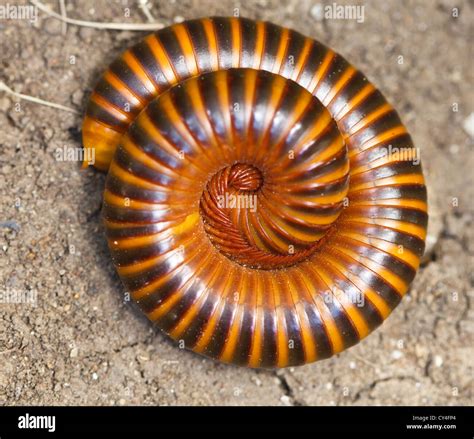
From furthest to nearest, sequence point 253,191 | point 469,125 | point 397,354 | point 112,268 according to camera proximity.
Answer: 1. point 469,125
2. point 397,354
3. point 112,268
4. point 253,191

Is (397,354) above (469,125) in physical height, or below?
below

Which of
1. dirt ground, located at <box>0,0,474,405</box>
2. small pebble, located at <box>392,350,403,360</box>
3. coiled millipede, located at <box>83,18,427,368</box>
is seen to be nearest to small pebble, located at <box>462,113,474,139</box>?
dirt ground, located at <box>0,0,474,405</box>

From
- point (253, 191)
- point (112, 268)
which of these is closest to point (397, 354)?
point (253, 191)

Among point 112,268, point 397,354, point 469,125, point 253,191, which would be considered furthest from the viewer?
point 469,125

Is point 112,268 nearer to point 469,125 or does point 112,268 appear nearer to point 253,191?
point 253,191

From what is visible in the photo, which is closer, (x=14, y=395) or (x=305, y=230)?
(x=305, y=230)
